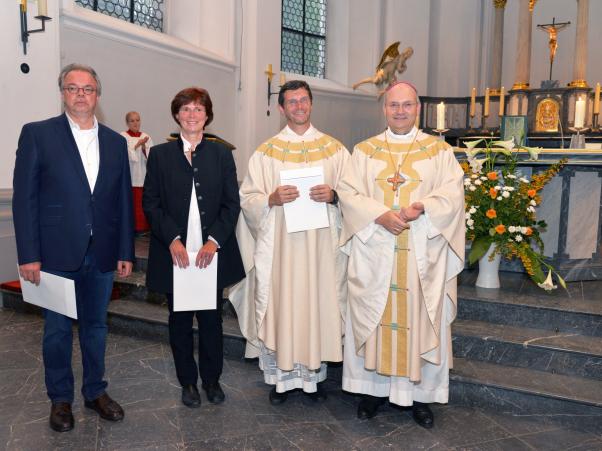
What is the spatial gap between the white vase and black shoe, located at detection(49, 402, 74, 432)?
3.02m

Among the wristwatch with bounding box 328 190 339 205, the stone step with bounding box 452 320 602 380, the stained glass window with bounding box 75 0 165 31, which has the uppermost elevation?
the stained glass window with bounding box 75 0 165 31

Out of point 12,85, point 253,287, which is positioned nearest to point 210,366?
point 253,287

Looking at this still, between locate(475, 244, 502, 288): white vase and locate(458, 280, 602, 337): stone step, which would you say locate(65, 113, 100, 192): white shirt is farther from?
locate(475, 244, 502, 288): white vase

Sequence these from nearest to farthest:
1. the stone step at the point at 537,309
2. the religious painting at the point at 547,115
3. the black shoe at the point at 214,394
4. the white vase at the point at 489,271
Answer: the black shoe at the point at 214,394
the stone step at the point at 537,309
the white vase at the point at 489,271
the religious painting at the point at 547,115

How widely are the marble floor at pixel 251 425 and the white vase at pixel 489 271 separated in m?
1.34

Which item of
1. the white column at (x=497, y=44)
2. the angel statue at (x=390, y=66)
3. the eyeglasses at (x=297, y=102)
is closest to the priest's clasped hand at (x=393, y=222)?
the eyeglasses at (x=297, y=102)

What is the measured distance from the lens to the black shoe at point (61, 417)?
3086mm

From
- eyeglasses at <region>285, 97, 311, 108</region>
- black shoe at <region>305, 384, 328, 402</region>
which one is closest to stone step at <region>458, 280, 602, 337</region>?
black shoe at <region>305, 384, 328, 402</region>

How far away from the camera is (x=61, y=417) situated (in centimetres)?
310

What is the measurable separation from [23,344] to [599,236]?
4.72 meters

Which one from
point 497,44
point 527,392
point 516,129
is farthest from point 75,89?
point 497,44

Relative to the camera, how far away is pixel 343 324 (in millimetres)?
3416

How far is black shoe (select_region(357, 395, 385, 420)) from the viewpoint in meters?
3.31

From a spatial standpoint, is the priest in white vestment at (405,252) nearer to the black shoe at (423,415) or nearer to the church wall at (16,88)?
the black shoe at (423,415)
